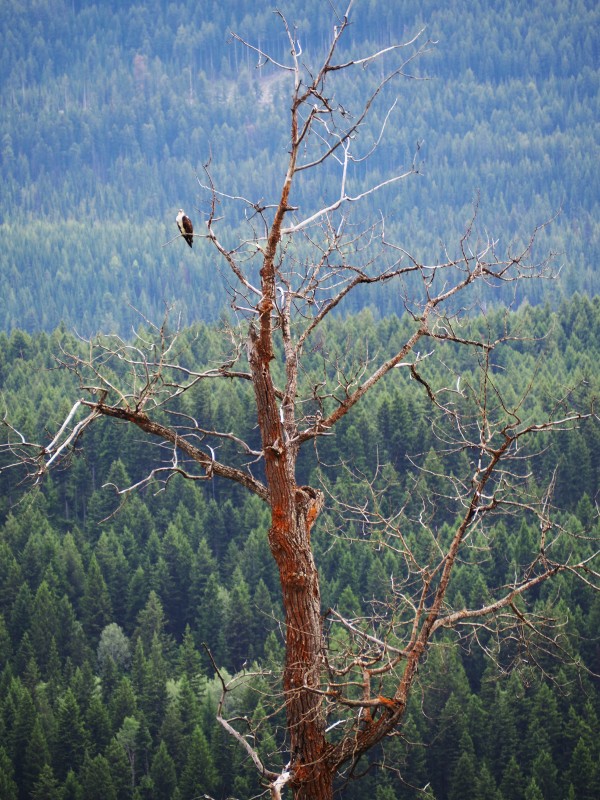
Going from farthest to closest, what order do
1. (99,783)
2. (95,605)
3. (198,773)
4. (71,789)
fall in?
(95,605) → (71,789) → (99,783) → (198,773)

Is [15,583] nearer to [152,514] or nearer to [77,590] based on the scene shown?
[77,590]

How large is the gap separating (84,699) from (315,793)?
4985 centimetres

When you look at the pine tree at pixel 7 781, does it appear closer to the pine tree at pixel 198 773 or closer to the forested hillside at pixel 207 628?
the forested hillside at pixel 207 628

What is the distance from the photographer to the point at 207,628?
63.8m

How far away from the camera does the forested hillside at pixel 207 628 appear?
45.1m

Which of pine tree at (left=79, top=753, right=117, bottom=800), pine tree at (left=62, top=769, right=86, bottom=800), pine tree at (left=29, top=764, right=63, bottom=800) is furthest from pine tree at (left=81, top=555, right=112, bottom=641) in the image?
pine tree at (left=79, top=753, right=117, bottom=800)

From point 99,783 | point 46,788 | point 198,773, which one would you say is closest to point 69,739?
point 46,788

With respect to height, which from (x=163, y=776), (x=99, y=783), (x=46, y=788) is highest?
(x=46, y=788)

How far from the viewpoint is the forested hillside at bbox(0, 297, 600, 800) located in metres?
45.1

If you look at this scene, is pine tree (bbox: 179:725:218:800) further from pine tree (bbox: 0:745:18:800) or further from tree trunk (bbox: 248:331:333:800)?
tree trunk (bbox: 248:331:333:800)

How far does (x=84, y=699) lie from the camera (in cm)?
5484

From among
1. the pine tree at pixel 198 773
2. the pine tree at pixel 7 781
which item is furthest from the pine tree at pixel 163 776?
Result: the pine tree at pixel 7 781

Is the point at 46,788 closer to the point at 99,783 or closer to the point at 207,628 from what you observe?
the point at 99,783

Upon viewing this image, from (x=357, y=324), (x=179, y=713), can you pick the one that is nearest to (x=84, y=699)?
(x=179, y=713)
